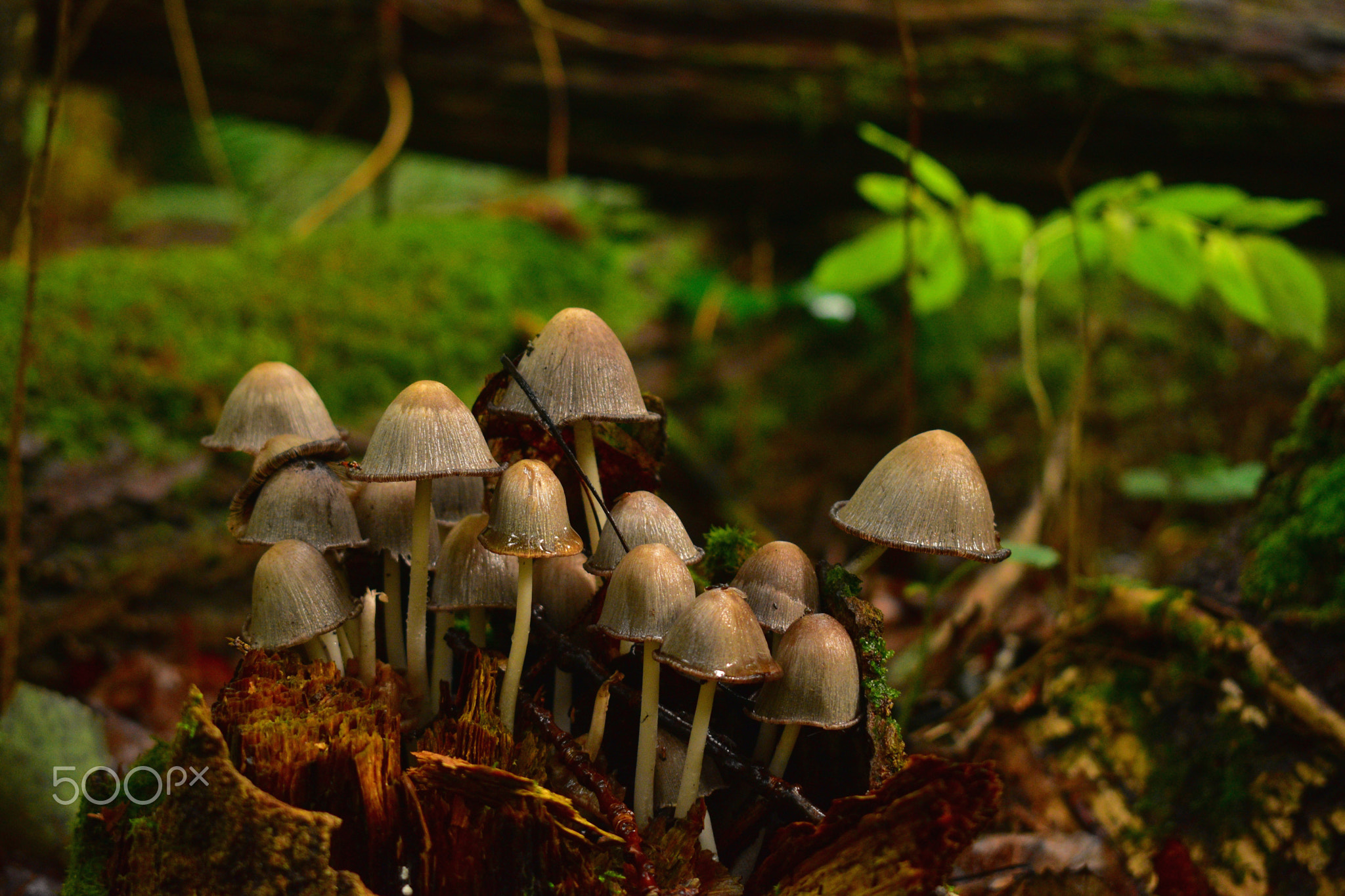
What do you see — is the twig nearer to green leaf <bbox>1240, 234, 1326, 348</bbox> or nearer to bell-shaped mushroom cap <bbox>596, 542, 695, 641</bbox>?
bell-shaped mushroom cap <bbox>596, 542, 695, 641</bbox>

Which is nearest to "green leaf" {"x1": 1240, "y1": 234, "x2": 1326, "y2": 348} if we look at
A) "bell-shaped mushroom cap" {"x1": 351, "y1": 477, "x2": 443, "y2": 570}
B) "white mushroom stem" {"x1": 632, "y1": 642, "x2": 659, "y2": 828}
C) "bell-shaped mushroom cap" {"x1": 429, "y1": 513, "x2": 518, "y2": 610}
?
"white mushroom stem" {"x1": 632, "y1": 642, "x2": 659, "y2": 828}

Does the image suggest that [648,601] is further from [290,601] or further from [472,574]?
[290,601]

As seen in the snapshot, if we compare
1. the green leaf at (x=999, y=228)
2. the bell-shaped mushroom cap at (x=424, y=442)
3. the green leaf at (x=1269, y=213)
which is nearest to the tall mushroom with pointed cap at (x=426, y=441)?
the bell-shaped mushroom cap at (x=424, y=442)

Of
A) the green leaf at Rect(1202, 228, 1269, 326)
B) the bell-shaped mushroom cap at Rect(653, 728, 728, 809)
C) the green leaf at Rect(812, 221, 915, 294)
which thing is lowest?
the bell-shaped mushroom cap at Rect(653, 728, 728, 809)

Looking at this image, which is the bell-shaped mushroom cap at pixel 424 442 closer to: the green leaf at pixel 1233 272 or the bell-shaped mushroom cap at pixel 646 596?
the bell-shaped mushroom cap at pixel 646 596

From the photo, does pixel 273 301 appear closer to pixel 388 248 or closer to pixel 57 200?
pixel 388 248
